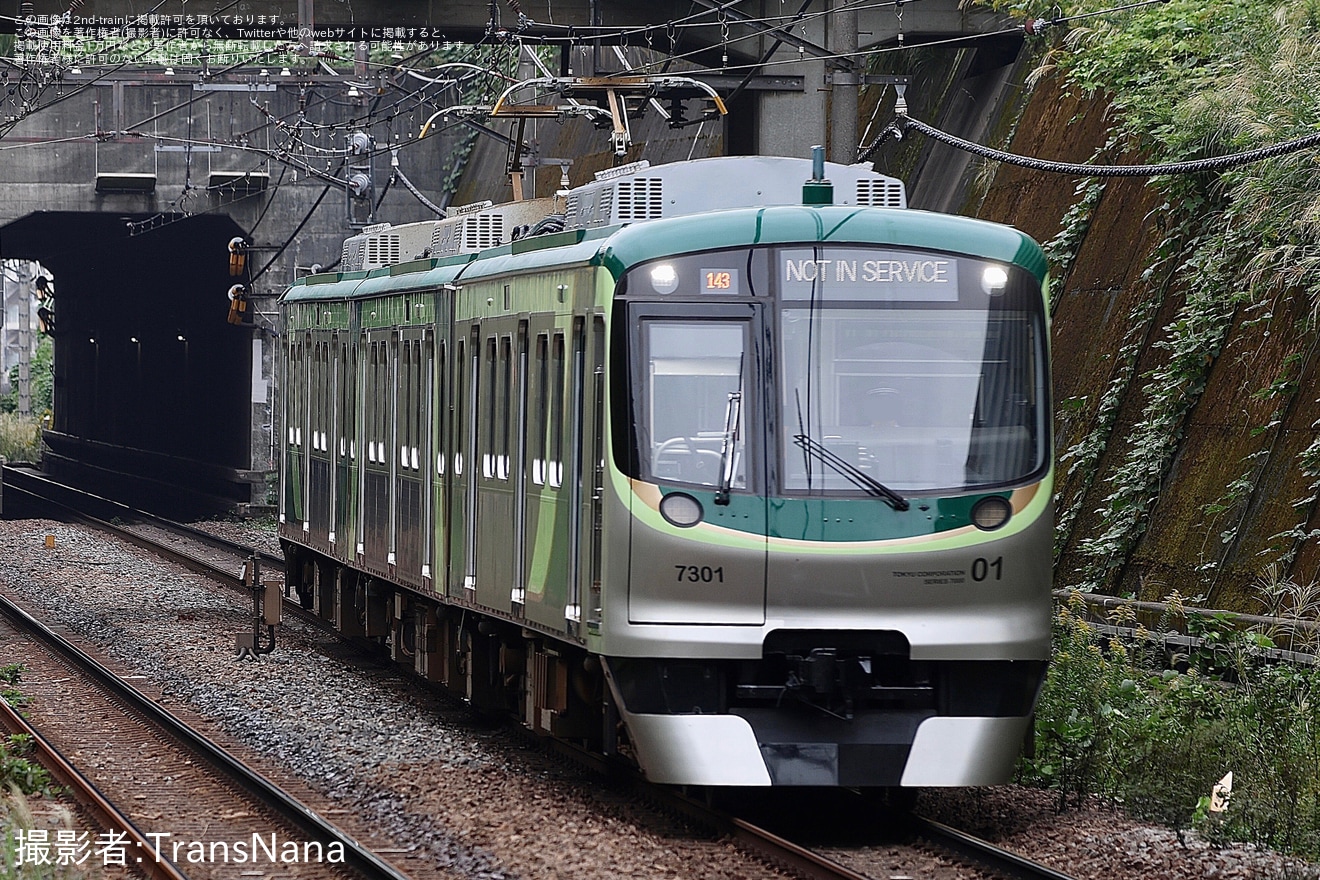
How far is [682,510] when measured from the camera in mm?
9602

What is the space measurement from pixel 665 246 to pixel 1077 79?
1013 centimetres

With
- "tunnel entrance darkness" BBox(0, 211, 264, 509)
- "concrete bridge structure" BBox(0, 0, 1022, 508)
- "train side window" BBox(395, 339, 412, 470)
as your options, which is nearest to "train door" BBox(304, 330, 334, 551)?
"train side window" BBox(395, 339, 412, 470)

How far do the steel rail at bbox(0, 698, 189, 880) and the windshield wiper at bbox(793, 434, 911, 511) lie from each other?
11.3 feet

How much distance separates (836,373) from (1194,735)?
2.79m

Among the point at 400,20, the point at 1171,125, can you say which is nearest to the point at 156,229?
the point at 400,20

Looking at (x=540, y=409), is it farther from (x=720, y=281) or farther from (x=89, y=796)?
(x=89, y=796)

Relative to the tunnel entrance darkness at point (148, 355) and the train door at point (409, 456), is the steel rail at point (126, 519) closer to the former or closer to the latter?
the tunnel entrance darkness at point (148, 355)

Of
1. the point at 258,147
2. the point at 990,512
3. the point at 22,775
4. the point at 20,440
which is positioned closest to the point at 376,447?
the point at 22,775

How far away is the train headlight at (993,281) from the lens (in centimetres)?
980

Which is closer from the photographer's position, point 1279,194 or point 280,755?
point 280,755

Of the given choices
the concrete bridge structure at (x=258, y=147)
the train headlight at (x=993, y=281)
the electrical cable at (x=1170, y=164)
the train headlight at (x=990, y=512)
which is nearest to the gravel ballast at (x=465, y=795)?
the train headlight at (x=990, y=512)

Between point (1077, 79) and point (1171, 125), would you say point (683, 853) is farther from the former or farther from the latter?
point (1077, 79)

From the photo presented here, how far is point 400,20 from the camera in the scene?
20.8 meters

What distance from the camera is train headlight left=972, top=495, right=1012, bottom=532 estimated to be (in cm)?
966
